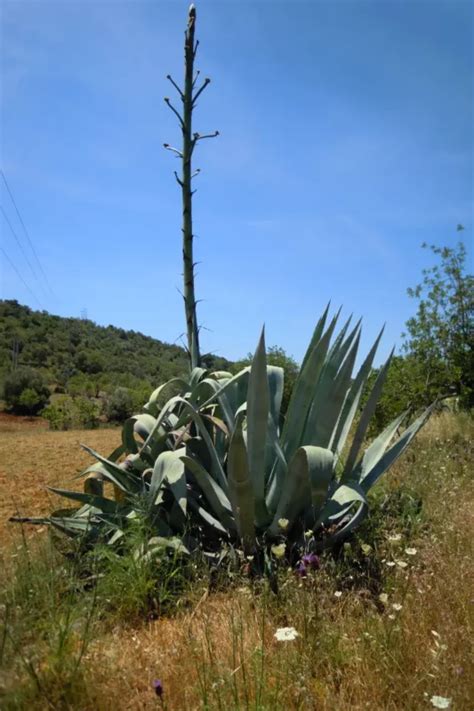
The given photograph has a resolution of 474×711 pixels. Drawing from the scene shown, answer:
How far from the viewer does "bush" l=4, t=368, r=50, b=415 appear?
3284cm

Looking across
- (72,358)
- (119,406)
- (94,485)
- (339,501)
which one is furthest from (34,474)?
(72,358)

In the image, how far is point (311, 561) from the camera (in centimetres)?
239

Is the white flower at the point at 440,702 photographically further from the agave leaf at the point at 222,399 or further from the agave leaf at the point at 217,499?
the agave leaf at the point at 222,399

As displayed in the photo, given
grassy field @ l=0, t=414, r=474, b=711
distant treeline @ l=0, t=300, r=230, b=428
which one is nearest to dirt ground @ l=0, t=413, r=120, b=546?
grassy field @ l=0, t=414, r=474, b=711

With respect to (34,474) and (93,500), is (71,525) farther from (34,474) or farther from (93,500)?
(34,474)

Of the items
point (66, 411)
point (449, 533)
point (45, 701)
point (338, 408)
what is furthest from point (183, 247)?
point (66, 411)

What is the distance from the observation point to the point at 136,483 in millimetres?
3812

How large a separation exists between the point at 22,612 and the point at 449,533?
2.47 meters

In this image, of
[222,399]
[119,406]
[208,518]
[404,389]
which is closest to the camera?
[208,518]

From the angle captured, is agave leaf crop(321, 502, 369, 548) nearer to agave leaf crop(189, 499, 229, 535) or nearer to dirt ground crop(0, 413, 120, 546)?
agave leaf crop(189, 499, 229, 535)

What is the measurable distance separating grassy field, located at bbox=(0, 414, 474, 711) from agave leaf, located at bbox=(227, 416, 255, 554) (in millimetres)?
287

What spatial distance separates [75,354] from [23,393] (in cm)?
1506

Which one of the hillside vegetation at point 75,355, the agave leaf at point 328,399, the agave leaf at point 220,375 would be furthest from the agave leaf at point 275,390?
the hillside vegetation at point 75,355

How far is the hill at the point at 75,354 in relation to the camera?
40.3 meters
